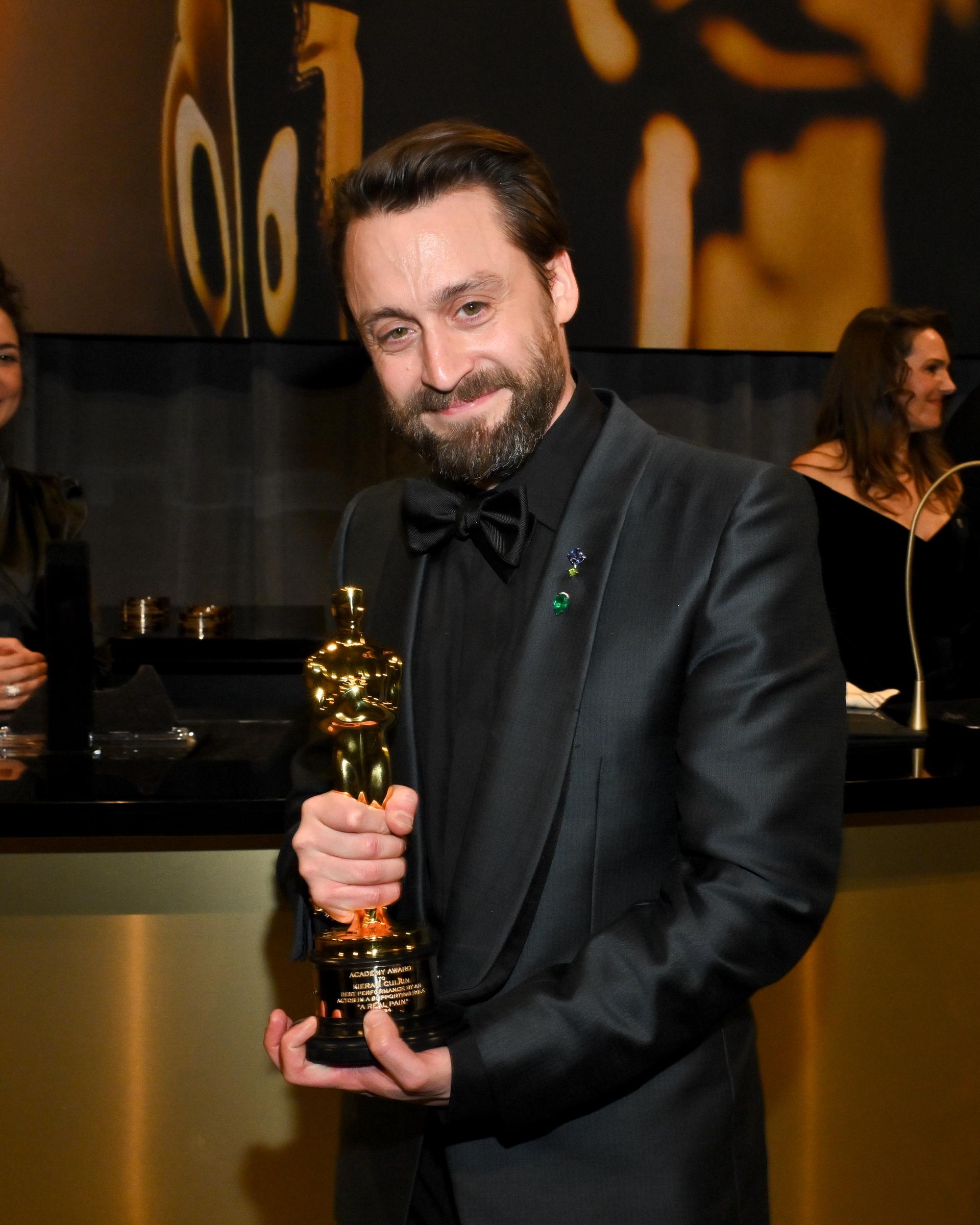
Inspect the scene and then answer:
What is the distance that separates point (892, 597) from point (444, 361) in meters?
2.64

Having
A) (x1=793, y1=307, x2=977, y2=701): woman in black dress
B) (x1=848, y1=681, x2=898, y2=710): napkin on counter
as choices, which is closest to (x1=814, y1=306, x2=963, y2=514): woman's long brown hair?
(x1=793, y1=307, x2=977, y2=701): woman in black dress

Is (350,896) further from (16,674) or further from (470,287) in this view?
(16,674)

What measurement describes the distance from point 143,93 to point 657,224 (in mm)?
2307

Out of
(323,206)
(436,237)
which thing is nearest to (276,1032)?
(436,237)

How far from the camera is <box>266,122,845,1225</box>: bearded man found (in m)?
1.22

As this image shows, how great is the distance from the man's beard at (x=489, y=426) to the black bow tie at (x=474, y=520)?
0.15 ft

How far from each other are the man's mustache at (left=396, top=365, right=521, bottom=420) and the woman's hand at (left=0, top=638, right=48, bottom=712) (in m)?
1.70

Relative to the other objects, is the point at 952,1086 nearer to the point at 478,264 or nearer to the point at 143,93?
the point at 478,264

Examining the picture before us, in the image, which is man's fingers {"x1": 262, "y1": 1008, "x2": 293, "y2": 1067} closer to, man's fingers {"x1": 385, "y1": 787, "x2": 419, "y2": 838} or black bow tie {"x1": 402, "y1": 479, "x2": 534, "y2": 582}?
man's fingers {"x1": 385, "y1": 787, "x2": 419, "y2": 838}

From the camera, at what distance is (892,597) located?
3738 mm

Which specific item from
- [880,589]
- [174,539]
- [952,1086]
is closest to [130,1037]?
[952,1086]

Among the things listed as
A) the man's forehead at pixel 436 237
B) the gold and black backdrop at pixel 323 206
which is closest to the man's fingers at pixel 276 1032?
the man's forehead at pixel 436 237

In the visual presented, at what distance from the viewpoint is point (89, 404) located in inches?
238

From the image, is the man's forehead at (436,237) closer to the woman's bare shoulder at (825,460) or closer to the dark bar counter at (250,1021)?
the dark bar counter at (250,1021)
